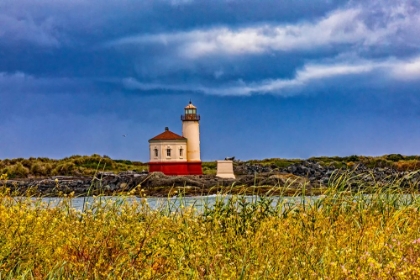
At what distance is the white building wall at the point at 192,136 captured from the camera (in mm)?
45906

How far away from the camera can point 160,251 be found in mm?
5938

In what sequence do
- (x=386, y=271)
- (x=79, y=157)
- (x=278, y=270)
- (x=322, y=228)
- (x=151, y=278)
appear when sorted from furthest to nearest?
(x=79, y=157), (x=322, y=228), (x=278, y=270), (x=151, y=278), (x=386, y=271)

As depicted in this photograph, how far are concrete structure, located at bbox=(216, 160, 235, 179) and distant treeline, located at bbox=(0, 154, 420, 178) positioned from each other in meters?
9.60

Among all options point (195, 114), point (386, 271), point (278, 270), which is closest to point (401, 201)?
point (278, 270)

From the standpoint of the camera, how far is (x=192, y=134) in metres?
45.9

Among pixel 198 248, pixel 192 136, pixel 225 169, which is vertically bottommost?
pixel 198 248

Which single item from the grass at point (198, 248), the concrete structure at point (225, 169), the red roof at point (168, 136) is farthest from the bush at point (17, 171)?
the grass at point (198, 248)

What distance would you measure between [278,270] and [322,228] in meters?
1.73

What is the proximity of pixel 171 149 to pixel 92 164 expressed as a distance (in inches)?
670

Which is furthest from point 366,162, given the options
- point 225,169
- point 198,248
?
point 198,248

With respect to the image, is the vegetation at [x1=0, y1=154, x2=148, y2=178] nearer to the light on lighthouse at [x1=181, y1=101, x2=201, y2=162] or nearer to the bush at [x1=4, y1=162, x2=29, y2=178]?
the bush at [x1=4, y1=162, x2=29, y2=178]

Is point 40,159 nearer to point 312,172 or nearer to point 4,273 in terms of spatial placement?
point 312,172

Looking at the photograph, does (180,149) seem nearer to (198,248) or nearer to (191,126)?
(191,126)

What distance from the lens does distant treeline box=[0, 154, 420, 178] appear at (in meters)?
56.2
